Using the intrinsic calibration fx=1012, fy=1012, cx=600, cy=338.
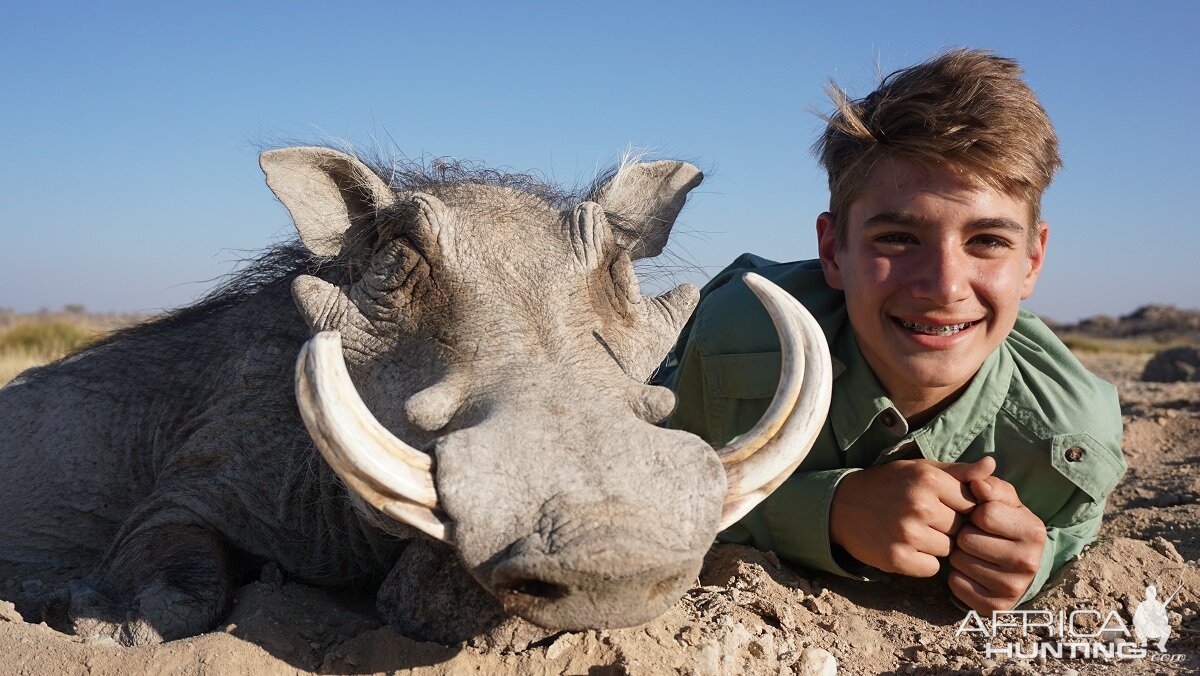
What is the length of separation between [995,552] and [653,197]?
5.27ft

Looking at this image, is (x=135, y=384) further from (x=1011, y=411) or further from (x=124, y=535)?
(x=1011, y=411)

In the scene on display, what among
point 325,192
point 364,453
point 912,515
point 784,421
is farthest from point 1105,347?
point 364,453

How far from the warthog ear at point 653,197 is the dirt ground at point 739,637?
110cm

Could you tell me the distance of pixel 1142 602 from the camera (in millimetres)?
3143

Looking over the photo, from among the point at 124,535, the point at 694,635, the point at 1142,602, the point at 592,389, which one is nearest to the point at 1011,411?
the point at 1142,602

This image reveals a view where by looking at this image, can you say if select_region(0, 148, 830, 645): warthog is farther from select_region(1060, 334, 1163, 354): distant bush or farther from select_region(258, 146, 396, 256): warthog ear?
select_region(1060, 334, 1163, 354): distant bush

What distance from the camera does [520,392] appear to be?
2.19 m

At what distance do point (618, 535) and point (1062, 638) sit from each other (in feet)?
6.02

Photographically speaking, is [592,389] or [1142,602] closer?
[592,389]

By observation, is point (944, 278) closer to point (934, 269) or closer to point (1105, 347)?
point (934, 269)

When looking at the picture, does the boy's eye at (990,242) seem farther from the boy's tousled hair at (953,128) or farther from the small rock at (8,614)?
the small rock at (8,614)

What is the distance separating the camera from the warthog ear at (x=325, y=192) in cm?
303

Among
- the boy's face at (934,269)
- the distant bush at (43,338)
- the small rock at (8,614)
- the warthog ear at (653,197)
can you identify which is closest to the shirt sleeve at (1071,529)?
the boy's face at (934,269)

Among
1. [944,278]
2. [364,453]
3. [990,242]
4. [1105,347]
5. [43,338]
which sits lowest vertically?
[1105,347]
